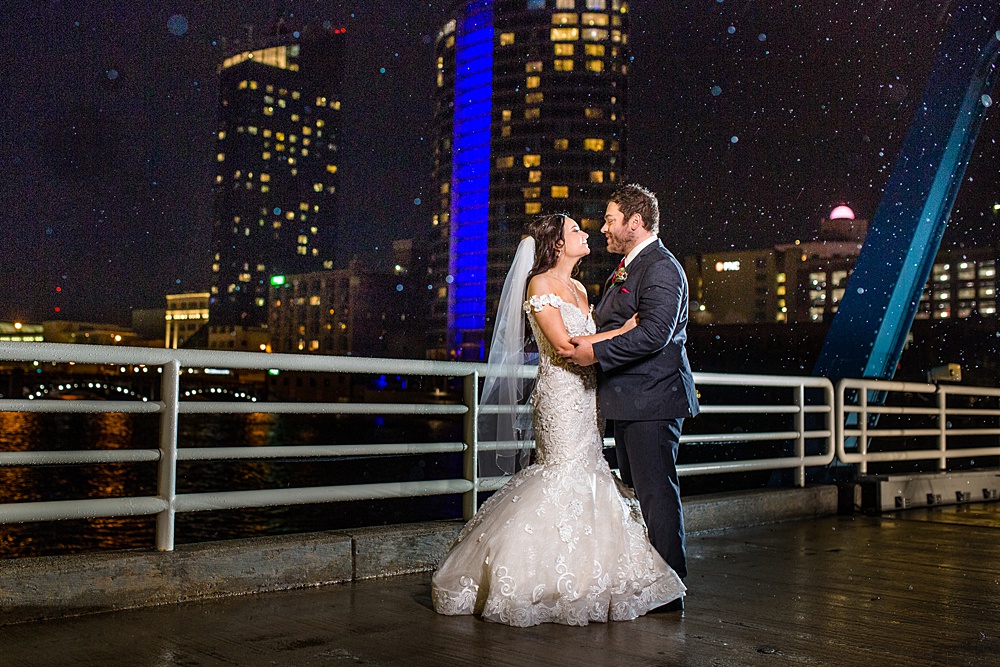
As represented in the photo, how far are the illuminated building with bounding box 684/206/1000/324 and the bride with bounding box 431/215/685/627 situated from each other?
353 feet

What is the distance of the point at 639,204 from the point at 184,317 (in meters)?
153

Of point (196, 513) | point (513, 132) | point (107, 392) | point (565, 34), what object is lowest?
point (107, 392)

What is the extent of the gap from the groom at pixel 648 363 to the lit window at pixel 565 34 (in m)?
166

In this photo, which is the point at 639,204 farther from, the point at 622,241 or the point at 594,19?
the point at 594,19

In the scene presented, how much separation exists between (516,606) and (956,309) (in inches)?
5557

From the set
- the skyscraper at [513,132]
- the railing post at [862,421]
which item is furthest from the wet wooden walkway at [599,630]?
the skyscraper at [513,132]

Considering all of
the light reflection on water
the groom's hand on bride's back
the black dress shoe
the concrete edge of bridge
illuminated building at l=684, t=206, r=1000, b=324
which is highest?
illuminated building at l=684, t=206, r=1000, b=324

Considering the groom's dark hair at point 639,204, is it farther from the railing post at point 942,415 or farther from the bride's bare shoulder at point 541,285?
the railing post at point 942,415

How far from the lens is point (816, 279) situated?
12512 cm

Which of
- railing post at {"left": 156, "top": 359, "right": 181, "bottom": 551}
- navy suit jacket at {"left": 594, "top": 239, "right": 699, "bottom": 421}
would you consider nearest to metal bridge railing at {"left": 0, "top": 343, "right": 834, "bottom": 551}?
railing post at {"left": 156, "top": 359, "right": 181, "bottom": 551}

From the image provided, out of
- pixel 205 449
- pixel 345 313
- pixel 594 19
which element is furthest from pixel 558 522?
pixel 594 19

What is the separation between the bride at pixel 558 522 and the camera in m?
3.78

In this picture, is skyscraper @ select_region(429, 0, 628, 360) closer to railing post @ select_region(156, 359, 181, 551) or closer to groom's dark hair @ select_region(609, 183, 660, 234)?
groom's dark hair @ select_region(609, 183, 660, 234)

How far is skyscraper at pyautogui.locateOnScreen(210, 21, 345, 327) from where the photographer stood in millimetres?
Result: 165125
